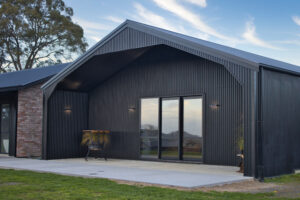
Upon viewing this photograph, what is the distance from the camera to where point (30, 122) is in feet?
45.2

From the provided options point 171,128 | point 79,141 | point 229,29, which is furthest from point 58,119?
point 229,29

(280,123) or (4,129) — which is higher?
(280,123)

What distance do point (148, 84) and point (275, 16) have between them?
23.7 ft

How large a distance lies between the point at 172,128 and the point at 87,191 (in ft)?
19.5

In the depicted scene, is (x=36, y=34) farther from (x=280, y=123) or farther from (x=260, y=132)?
(x=260, y=132)

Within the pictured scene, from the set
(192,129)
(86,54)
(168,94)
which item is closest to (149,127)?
(168,94)

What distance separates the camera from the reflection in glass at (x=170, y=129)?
12.0 m

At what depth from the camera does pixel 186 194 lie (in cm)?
616

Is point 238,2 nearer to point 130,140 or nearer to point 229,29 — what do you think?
point 229,29

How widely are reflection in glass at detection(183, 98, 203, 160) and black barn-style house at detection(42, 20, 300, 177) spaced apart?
3cm

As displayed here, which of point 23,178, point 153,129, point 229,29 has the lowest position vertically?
point 23,178

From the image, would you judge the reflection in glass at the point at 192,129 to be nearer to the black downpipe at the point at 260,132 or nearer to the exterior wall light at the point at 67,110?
the black downpipe at the point at 260,132

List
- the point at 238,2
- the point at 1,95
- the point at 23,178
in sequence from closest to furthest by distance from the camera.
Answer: the point at 23,178
the point at 1,95
the point at 238,2

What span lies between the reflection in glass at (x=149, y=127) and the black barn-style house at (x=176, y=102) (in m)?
0.03
